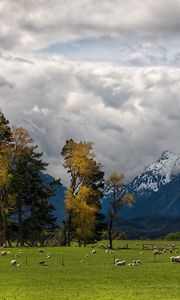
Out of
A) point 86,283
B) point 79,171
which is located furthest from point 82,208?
point 86,283

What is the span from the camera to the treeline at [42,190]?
375ft

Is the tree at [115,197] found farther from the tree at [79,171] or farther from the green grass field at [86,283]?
the green grass field at [86,283]

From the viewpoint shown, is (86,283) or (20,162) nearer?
(86,283)

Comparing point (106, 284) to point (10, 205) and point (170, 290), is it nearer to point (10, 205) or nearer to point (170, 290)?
point (170, 290)

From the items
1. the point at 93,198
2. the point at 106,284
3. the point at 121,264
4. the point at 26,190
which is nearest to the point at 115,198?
the point at 93,198

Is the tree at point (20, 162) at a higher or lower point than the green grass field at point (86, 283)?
higher

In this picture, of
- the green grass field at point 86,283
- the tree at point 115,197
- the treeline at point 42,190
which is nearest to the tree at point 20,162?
the treeline at point 42,190

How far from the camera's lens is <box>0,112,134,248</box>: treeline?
114188 millimetres

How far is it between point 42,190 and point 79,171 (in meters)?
15.7

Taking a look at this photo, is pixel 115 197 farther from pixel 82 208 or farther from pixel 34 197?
pixel 34 197

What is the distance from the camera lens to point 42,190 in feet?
441

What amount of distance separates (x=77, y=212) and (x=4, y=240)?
59.2 feet

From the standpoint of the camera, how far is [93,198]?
127375mm

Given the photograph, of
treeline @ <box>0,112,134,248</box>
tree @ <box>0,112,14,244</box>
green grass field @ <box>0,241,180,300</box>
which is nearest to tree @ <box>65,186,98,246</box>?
treeline @ <box>0,112,134,248</box>
